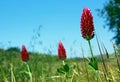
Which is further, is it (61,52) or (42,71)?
(42,71)

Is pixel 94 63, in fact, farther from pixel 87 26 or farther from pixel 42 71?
pixel 42 71

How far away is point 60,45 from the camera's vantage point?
165 inches

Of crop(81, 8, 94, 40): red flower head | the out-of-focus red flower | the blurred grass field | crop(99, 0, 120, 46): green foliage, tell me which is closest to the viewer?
crop(81, 8, 94, 40): red flower head

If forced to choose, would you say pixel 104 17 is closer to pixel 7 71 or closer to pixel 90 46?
pixel 7 71

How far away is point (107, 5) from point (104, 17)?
6.45ft

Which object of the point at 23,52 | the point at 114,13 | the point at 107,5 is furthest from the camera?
the point at 107,5

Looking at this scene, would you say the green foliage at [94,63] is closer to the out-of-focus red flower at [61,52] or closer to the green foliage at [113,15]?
the out-of-focus red flower at [61,52]

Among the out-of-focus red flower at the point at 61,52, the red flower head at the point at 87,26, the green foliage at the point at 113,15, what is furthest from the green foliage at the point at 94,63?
the green foliage at the point at 113,15

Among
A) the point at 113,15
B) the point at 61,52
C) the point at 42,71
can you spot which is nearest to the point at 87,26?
the point at 61,52

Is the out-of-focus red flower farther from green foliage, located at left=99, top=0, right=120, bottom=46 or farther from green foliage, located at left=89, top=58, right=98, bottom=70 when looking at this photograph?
green foliage, located at left=99, top=0, right=120, bottom=46

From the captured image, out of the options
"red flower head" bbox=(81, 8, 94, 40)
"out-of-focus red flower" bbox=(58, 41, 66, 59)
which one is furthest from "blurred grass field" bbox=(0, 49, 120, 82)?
"red flower head" bbox=(81, 8, 94, 40)

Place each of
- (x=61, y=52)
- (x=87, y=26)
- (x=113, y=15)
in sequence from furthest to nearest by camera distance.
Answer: (x=113, y=15), (x=61, y=52), (x=87, y=26)

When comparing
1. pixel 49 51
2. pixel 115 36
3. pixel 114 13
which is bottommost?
pixel 49 51

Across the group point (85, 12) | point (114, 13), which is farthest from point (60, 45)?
point (114, 13)
